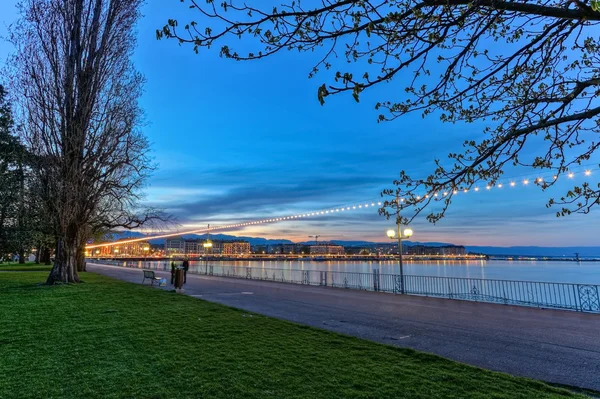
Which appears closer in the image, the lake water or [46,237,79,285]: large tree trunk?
[46,237,79,285]: large tree trunk

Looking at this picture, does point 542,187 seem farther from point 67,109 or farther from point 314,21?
point 67,109

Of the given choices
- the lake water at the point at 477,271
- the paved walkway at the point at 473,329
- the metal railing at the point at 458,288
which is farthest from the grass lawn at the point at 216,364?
the lake water at the point at 477,271

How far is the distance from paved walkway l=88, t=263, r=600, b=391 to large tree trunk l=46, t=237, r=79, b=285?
388 inches

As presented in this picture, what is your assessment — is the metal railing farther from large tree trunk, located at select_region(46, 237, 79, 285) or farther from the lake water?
the lake water

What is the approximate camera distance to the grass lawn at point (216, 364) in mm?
4580

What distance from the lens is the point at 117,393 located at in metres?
4.45

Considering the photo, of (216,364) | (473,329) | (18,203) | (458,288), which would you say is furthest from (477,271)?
(216,364)

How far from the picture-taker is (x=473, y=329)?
910cm

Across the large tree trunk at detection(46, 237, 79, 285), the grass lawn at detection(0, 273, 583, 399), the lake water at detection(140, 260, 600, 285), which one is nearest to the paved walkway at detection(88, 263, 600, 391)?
the grass lawn at detection(0, 273, 583, 399)

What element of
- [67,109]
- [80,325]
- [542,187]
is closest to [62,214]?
[67,109]

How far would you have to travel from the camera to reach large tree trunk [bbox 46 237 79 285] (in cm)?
1873

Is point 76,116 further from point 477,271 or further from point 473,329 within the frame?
point 477,271

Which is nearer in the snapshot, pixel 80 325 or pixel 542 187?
pixel 542 187

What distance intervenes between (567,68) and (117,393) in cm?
723
